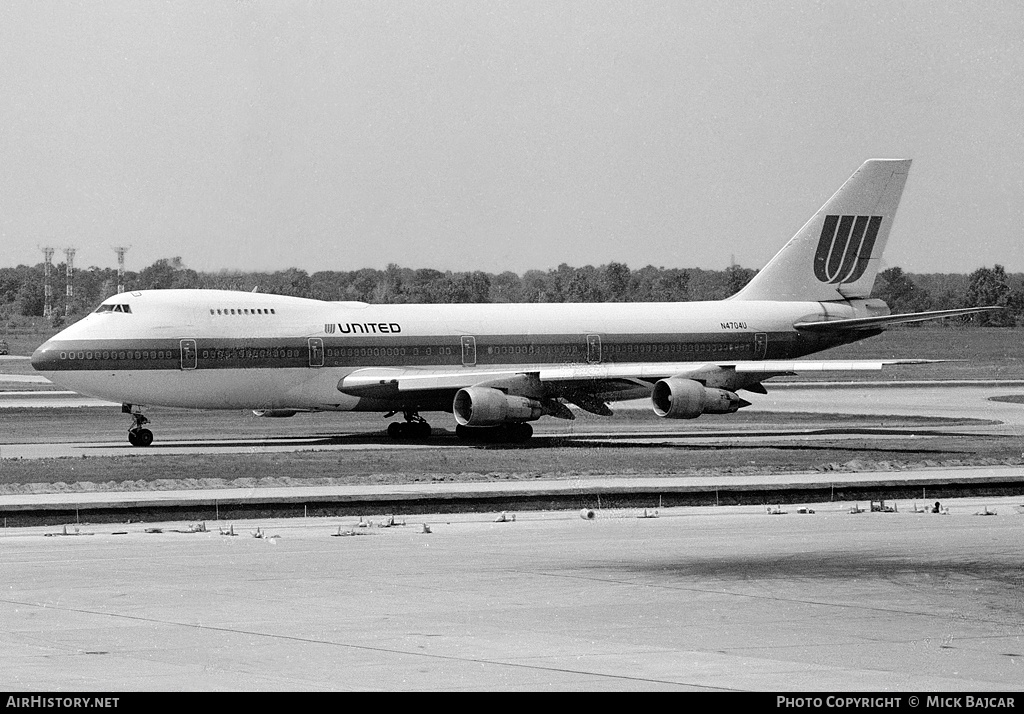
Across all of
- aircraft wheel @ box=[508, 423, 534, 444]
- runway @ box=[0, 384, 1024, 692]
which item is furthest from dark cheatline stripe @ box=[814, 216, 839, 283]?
runway @ box=[0, 384, 1024, 692]

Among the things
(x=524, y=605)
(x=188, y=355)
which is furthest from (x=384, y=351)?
(x=524, y=605)

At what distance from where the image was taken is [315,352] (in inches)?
1730

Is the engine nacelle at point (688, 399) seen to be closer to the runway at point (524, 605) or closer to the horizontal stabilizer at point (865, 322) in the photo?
the horizontal stabilizer at point (865, 322)

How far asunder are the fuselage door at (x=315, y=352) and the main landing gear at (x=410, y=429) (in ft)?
9.93

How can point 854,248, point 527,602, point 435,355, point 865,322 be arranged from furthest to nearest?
point 854,248, point 865,322, point 435,355, point 527,602

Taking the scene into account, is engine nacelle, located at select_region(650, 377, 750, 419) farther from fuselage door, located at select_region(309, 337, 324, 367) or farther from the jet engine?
the jet engine

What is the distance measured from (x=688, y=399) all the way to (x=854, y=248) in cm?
1347

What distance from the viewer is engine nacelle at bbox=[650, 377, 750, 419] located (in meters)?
40.9

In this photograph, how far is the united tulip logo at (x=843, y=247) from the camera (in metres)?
51.8

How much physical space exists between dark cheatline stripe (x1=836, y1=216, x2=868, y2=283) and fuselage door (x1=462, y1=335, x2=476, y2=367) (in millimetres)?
13145

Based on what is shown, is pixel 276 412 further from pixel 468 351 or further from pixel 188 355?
pixel 468 351

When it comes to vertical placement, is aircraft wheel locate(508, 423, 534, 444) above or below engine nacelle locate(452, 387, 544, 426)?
Result: below

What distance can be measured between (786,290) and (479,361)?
11.5m

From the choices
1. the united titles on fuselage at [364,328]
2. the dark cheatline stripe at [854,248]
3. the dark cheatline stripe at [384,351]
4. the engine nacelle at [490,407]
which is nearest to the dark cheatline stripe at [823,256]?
the dark cheatline stripe at [854,248]
